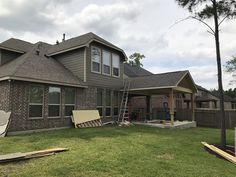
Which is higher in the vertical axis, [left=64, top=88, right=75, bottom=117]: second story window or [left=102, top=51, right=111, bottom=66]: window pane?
[left=102, top=51, right=111, bottom=66]: window pane

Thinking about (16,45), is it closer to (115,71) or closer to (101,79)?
(101,79)

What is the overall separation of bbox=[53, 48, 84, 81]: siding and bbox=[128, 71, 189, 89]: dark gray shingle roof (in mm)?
4397

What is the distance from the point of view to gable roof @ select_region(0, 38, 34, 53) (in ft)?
53.0

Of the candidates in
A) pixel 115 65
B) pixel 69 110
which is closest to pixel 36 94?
pixel 69 110

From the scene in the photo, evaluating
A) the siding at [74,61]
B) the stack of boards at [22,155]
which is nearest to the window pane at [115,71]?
the siding at [74,61]

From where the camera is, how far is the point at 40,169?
5594mm

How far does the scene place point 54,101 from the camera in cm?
1388

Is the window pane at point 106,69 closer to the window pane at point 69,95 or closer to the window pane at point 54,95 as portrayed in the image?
the window pane at point 69,95

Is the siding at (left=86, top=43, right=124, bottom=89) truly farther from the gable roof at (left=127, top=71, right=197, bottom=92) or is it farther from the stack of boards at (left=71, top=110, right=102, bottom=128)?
the stack of boards at (left=71, top=110, right=102, bottom=128)

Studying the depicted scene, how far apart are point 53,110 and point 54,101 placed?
0.51 meters

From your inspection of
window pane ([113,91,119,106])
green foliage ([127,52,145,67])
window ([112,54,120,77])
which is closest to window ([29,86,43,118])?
window pane ([113,91,119,106])

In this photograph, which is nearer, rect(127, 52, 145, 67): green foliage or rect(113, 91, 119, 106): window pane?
rect(113, 91, 119, 106): window pane

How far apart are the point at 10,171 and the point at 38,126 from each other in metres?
7.58

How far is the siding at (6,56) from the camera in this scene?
15890 mm
